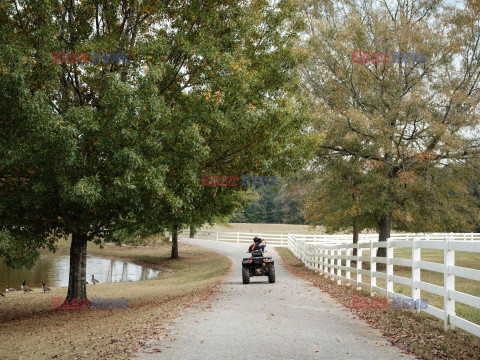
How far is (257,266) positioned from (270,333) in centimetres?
862

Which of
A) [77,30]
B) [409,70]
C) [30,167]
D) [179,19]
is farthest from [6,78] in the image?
[409,70]

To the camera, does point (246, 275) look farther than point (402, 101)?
No

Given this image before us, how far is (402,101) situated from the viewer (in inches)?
768

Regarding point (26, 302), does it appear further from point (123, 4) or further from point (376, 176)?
point (376, 176)

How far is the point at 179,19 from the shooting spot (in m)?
12.8

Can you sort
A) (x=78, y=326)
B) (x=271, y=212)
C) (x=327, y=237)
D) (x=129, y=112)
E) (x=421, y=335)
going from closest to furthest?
1. (x=421, y=335)
2. (x=78, y=326)
3. (x=129, y=112)
4. (x=327, y=237)
5. (x=271, y=212)

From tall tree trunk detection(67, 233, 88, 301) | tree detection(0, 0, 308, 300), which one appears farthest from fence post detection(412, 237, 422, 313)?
tall tree trunk detection(67, 233, 88, 301)

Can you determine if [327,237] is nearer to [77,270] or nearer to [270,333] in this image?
[77,270]

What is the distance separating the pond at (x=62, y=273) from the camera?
25.3 metres

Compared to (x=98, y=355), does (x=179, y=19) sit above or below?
above

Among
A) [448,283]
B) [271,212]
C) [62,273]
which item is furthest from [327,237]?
[271,212]

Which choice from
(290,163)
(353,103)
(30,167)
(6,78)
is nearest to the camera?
(6,78)

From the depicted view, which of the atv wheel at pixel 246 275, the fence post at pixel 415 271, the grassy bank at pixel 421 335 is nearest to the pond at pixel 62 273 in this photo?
the atv wheel at pixel 246 275

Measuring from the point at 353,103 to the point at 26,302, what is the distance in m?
16.1
